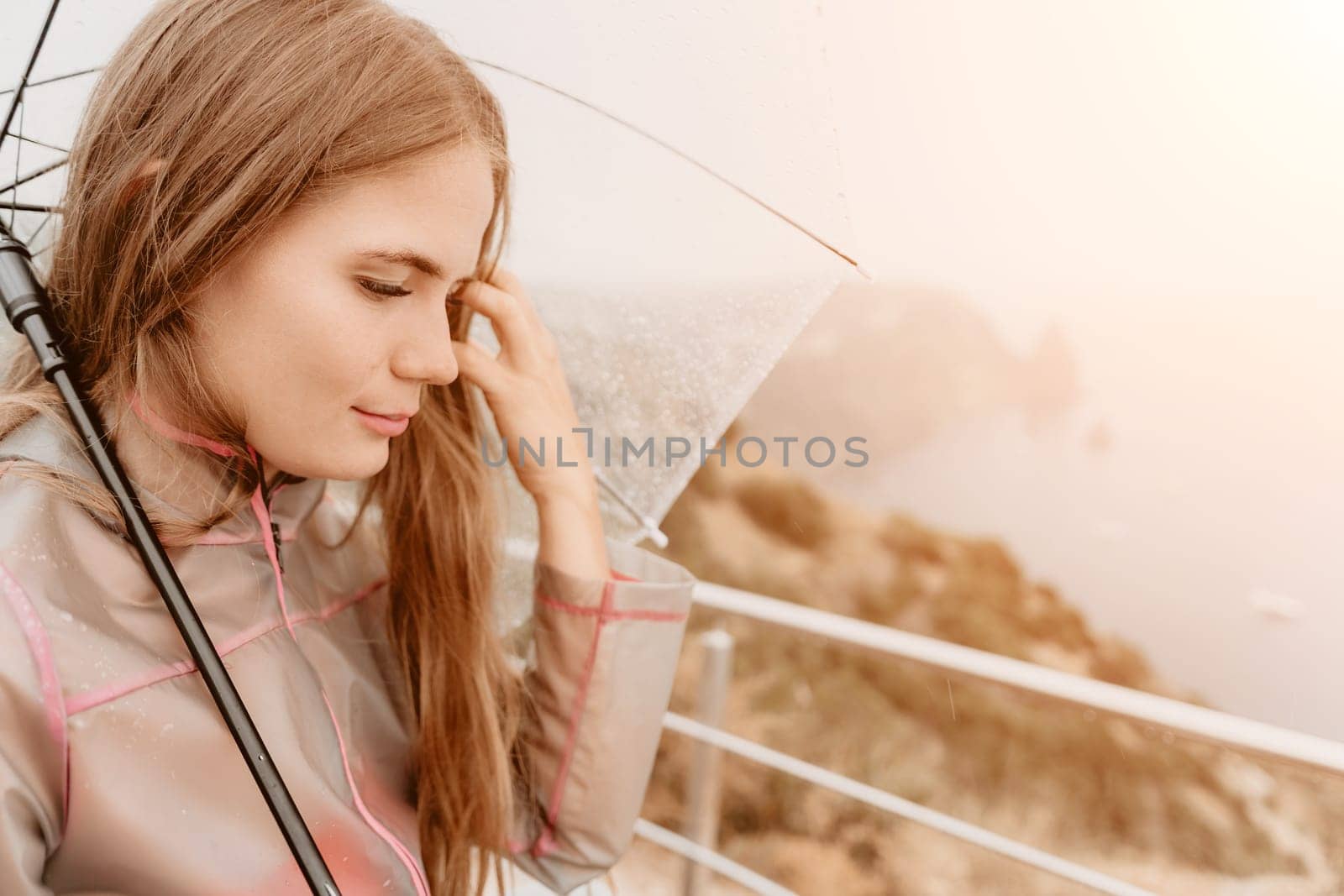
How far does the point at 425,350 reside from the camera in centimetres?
70

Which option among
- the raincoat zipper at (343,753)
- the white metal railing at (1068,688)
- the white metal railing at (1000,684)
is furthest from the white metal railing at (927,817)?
the raincoat zipper at (343,753)

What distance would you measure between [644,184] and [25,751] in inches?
25.1

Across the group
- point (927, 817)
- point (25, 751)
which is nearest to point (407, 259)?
point (25, 751)

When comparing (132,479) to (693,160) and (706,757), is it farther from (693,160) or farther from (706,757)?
(706,757)

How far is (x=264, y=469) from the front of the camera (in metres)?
0.76

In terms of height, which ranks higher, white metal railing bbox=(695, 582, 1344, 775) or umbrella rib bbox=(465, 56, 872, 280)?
umbrella rib bbox=(465, 56, 872, 280)

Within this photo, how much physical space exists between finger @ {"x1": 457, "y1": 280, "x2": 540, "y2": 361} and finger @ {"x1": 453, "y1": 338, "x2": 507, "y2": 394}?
25mm

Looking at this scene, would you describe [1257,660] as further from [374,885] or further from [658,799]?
[374,885]

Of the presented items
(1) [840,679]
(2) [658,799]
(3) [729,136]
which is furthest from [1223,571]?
(3) [729,136]

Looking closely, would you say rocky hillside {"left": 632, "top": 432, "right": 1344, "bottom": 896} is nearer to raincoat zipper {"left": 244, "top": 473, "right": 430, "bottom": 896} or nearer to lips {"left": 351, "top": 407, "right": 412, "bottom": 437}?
raincoat zipper {"left": 244, "top": 473, "right": 430, "bottom": 896}

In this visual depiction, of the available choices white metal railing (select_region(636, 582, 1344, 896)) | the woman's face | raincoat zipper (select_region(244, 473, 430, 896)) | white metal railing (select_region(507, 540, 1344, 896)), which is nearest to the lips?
the woman's face

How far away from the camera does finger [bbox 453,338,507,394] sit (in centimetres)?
86

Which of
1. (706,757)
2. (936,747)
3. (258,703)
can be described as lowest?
(936,747)

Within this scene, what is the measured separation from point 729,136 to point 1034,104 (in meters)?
3.82
